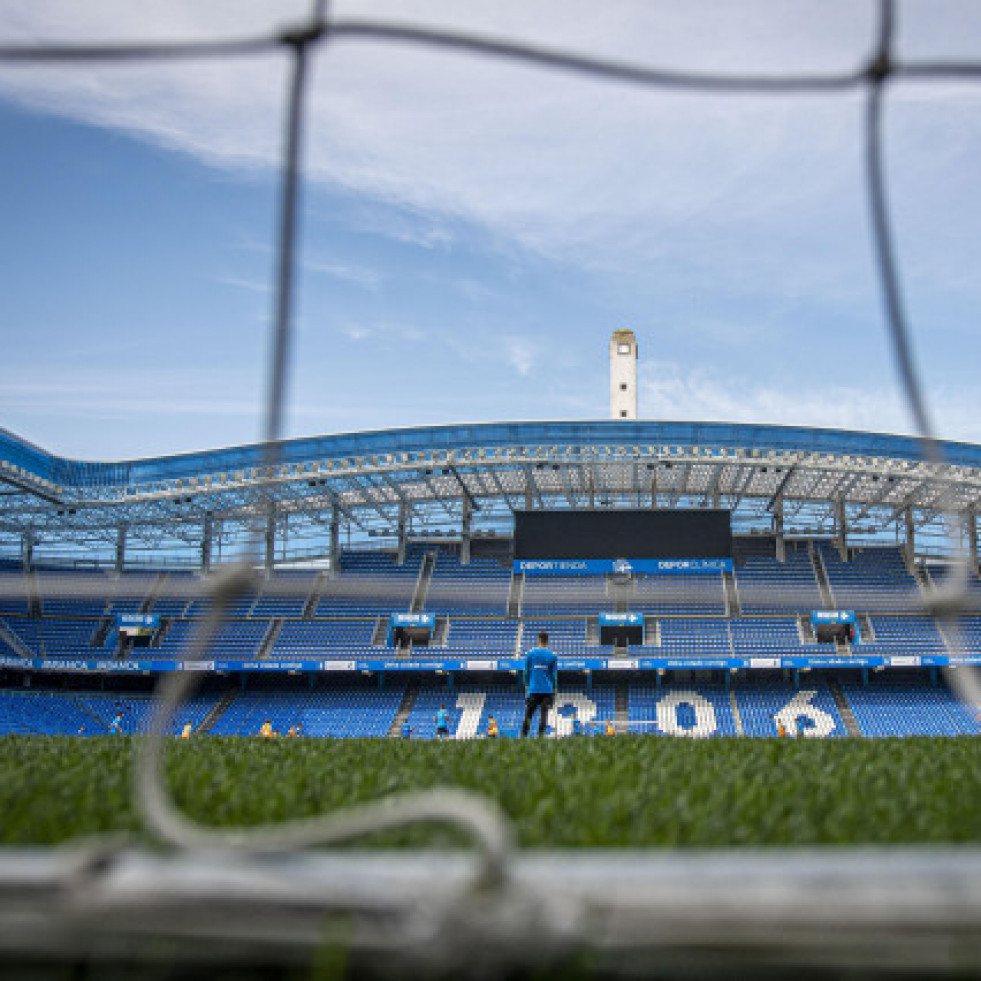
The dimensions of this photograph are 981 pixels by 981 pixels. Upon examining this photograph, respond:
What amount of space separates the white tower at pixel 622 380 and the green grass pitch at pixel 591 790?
3716 centimetres

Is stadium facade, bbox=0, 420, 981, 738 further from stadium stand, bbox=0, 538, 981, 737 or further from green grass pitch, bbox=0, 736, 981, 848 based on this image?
green grass pitch, bbox=0, 736, 981, 848

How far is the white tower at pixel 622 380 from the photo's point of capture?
136ft

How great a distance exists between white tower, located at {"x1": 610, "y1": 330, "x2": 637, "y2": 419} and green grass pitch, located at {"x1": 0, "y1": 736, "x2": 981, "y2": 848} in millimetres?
37161

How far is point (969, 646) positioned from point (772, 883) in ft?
112

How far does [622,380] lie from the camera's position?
137ft

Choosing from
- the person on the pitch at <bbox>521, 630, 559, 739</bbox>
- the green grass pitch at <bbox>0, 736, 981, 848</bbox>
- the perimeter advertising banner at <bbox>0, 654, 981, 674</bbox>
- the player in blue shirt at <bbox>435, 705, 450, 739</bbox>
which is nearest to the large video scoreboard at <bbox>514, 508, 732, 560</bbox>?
the perimeter advertising banner at <bbox>0, 654, 981, 674</bbox>

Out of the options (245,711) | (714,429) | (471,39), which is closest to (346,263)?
(471,39)

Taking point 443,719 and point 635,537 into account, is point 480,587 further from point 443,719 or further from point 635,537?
point 443,719

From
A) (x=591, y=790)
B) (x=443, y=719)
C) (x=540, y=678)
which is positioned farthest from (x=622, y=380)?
(x=591, y=790)

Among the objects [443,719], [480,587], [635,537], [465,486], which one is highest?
[465,486]

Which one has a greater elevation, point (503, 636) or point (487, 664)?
point (503, 636)

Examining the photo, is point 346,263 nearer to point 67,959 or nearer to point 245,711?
point 67,959

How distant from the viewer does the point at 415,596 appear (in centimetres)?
3503

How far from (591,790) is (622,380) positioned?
39564 millimetres
